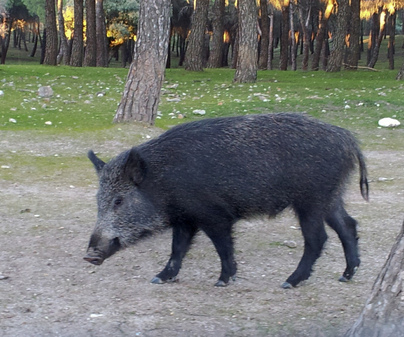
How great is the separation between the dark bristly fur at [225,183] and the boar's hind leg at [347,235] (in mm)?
284

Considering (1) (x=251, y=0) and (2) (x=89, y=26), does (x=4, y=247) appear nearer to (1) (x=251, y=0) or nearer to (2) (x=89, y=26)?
(1) (x=251, y=0)

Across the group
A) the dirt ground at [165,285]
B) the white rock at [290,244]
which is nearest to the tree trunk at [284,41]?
the dirt ground at [165,285]

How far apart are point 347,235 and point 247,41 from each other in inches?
588

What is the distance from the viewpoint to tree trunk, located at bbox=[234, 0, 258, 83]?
64.2 feet

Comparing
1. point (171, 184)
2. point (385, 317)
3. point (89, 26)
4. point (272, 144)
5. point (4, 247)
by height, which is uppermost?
point (89, 26)

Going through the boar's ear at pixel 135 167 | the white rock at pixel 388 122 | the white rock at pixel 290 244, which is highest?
the boar's ear at pixel 135 167

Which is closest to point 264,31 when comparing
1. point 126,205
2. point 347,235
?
point 347,235

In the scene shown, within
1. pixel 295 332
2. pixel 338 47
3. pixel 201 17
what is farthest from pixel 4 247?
pixel 338 47

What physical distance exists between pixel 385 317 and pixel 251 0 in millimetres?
16927

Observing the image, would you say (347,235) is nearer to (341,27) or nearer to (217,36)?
(341,27)

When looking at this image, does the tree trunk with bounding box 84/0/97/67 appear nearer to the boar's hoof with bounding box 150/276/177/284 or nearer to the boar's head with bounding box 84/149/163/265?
the boar's head with bounding box 84/149/163/265

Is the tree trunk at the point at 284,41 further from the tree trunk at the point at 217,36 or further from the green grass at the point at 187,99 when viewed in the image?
the green grass at the point at 187,99

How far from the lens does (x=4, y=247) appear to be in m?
6.25

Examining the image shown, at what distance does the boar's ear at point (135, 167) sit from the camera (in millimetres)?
5106
